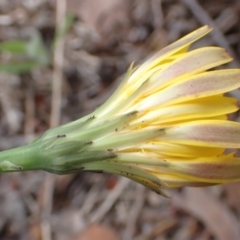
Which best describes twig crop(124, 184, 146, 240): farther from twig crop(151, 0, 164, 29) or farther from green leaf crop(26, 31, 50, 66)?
twig crop(151, 0, 164, 29)

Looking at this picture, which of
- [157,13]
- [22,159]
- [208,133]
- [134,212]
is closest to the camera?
[208,133]

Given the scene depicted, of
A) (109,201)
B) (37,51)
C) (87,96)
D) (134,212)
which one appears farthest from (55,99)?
(134,212)

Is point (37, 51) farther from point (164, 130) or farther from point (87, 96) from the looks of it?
point (164, 130)

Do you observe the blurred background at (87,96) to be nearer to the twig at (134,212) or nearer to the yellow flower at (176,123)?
the twig at (134,212)

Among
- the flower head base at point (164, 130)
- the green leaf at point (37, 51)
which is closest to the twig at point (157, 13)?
the green leaf at point (37, 51)

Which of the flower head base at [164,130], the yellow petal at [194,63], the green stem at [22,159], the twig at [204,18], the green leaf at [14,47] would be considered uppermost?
the twig at [204,18]

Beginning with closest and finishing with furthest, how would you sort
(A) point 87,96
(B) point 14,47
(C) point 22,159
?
(C) point 22,159 → (B) point 14,47 → (A) point 87,96


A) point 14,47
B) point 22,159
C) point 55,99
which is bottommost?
point 22,159

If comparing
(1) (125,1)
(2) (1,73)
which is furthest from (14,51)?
(1) (125,1)
